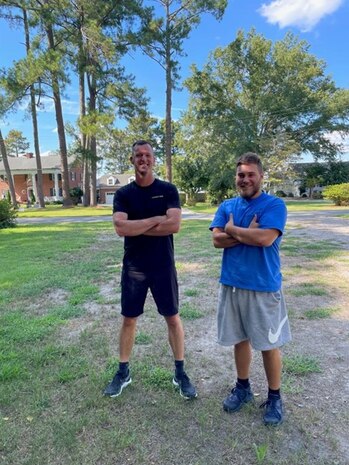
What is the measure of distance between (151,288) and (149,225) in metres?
0.45

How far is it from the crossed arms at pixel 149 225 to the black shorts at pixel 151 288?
263 mm

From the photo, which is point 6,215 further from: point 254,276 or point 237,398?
point 254,276

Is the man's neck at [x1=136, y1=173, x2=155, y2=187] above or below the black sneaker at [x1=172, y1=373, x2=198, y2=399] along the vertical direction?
above

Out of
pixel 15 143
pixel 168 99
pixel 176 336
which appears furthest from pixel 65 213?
pixel 15 143

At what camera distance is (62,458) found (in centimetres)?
187

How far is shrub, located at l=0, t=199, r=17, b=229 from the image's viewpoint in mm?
14000

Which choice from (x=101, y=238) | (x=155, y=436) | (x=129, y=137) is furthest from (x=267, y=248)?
(x=129, y=137)

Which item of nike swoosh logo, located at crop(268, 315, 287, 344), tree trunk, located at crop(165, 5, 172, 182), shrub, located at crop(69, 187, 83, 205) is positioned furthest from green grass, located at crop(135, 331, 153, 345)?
shrub, located at crop(69, 187, 83, 205)

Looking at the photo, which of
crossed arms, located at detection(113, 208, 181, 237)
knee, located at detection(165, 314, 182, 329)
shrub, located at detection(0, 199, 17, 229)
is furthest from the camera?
shrub, located at detection(0, 199, 17, 229)

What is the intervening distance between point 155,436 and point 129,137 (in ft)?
156

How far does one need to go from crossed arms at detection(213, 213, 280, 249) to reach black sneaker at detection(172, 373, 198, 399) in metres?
1.01

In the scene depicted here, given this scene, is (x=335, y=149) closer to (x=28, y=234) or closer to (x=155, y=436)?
(x=28, y=234)

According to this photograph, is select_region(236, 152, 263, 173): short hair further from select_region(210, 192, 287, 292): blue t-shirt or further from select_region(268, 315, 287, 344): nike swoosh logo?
select_region(268, 315, 287, 344): nike swoosh logo

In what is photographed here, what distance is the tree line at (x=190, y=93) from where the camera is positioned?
20.8 meters
